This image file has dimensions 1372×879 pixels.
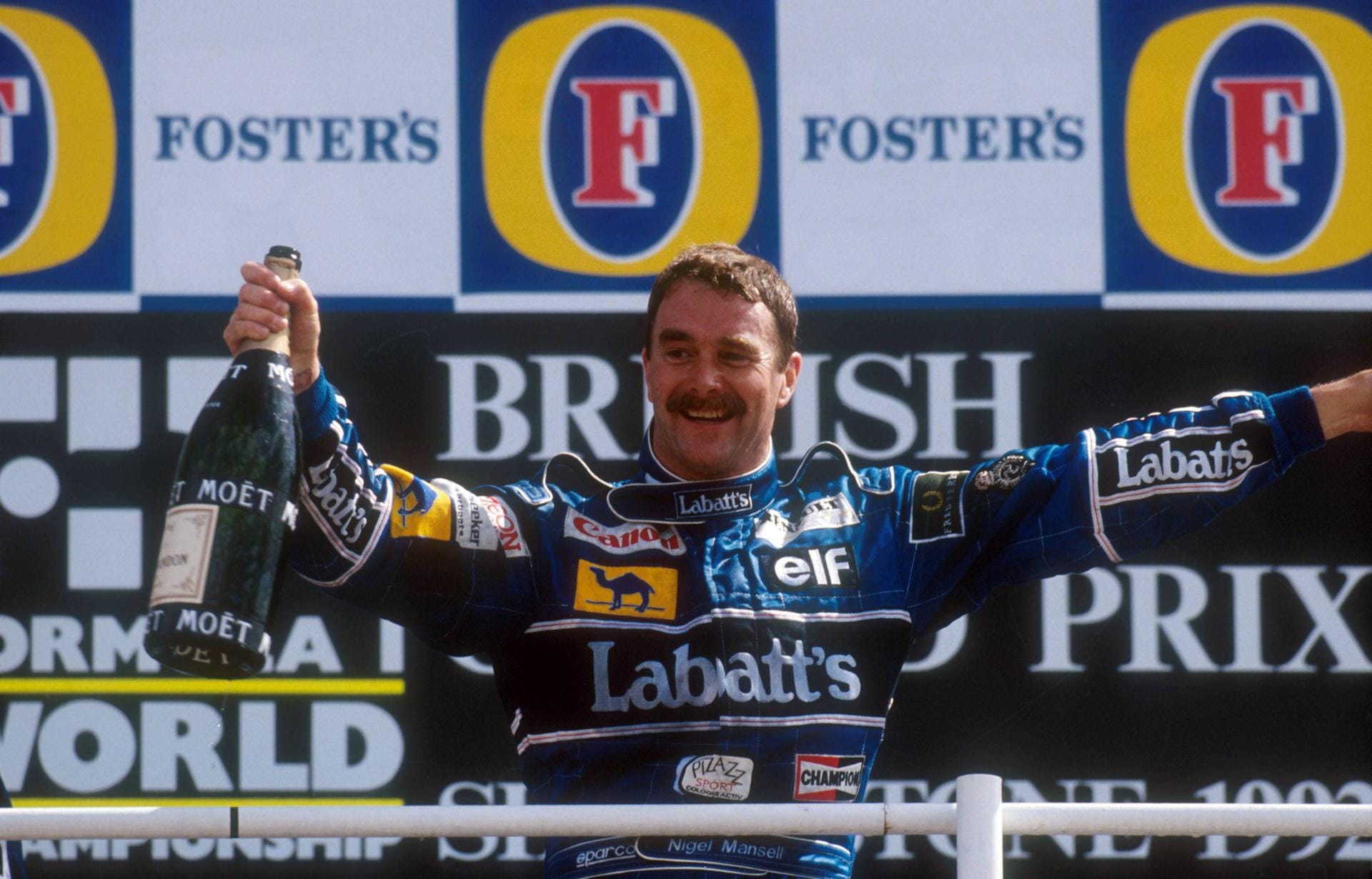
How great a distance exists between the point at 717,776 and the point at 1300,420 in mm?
714

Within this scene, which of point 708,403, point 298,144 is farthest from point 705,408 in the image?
point 298,144

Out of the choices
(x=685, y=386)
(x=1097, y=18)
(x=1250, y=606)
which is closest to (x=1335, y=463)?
(x=1250, y=606)

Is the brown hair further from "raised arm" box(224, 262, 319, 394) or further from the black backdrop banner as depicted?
the black backdrop banner

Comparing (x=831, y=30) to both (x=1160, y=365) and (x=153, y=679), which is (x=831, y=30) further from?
(x=153, y=679)

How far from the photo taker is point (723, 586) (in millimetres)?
1907

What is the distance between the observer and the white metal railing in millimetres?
1479

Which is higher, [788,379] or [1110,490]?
[788,379]

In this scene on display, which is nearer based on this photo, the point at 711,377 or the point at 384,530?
the point at 384,530

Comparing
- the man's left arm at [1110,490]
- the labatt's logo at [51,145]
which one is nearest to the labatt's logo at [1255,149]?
the man's left arm at [1110,490]

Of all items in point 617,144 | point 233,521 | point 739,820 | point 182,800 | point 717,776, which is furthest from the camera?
point 617,144

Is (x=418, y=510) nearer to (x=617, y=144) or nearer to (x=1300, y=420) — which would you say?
(x=1300, y=420)

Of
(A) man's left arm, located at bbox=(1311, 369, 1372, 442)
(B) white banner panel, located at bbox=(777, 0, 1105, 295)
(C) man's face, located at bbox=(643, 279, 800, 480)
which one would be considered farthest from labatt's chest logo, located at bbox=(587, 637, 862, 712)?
(B) white banner panel, located at bbox=(777, 0, 1105, 295)

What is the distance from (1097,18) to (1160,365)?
547 millimetres

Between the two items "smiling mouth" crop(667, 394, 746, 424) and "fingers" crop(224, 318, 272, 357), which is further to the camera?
"smiling mouth" crop(667, 394, 746, 424)
